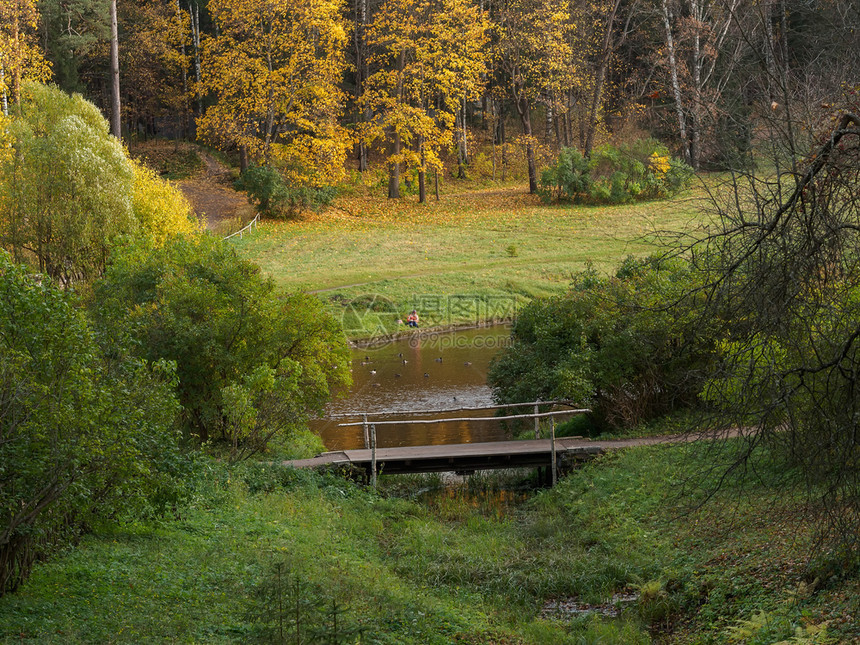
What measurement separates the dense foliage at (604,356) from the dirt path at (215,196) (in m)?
25.7

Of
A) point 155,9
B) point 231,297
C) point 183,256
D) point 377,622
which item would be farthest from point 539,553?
point 155,9

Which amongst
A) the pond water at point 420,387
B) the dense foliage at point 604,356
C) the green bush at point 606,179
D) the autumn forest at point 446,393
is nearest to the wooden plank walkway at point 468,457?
the autumn forest at point 446,393

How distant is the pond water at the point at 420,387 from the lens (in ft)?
73.6

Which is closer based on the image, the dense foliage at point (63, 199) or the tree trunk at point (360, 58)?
the dense foliage at point (63, 199)

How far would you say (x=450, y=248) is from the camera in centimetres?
4334

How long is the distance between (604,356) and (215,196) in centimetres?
3779

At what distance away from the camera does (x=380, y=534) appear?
48.0ft

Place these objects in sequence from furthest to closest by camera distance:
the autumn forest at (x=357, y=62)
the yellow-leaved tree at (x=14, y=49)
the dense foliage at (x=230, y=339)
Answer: the autumn forest at (x=357, y=62), the yellow-leaved tree at (x=14, y=49), the dense foliage at (x=230, y=339)

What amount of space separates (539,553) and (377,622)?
14.7 feet

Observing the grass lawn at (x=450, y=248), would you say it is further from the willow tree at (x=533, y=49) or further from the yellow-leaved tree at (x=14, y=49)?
the yellow-leaved tree at (x=14, y=49)

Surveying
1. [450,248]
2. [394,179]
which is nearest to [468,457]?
[450,248]

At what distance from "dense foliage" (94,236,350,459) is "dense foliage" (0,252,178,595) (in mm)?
6863

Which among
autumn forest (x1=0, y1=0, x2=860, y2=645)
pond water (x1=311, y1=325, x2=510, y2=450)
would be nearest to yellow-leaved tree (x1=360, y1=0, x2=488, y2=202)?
autumn forest (x1=0, y1=0, x2=860, y2=645)

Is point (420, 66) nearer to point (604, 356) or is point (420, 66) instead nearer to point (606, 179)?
point (606, 179)
